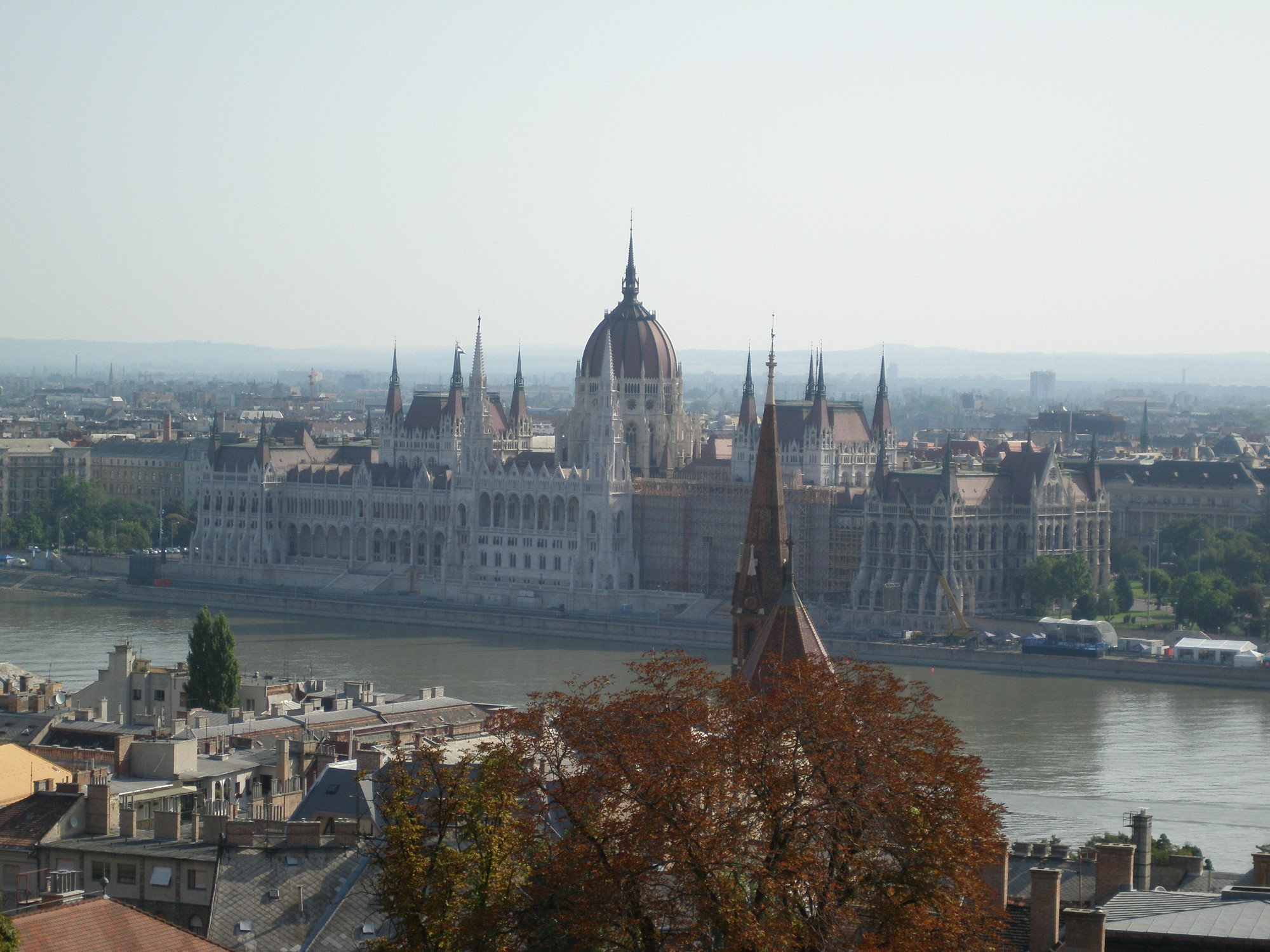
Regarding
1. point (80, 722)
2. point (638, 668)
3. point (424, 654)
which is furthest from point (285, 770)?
point (424, 654)

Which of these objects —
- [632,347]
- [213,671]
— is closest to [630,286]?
[632,347]

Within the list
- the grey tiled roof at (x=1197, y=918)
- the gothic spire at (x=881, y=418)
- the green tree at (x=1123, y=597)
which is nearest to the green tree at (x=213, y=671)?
the grey tiled roof at (x=1197, y=918)

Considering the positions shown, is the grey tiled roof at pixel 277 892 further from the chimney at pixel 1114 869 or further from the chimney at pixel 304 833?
the chimney at pixel 1114 869

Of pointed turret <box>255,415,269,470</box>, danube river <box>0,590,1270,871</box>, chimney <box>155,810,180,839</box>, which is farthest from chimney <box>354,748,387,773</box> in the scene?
pointed turret <box>255,415,269,470</box>

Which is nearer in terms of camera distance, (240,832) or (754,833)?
(754,833)

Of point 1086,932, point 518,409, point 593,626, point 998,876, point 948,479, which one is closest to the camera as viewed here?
point 1086,932

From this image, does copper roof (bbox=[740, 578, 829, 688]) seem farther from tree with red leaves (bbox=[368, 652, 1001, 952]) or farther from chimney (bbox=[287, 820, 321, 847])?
tree with red leaves (bbox=[368, 652, 1001, 952])

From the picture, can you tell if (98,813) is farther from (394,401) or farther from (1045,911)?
(394,401)
